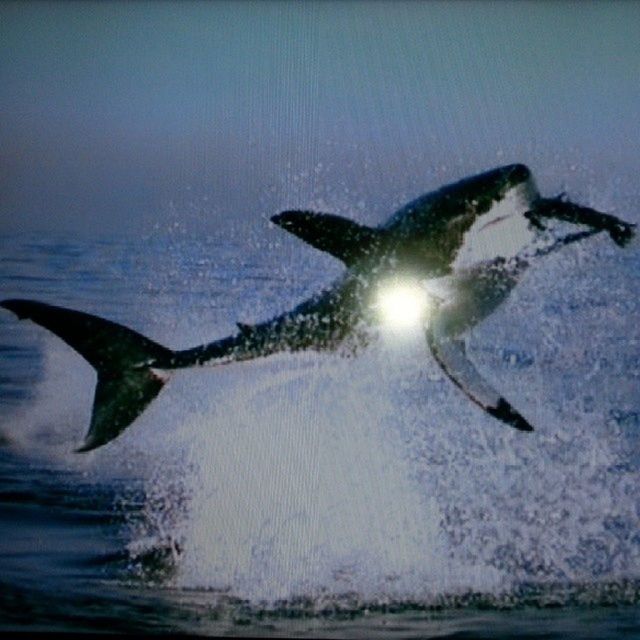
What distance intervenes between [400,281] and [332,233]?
0.93 ft

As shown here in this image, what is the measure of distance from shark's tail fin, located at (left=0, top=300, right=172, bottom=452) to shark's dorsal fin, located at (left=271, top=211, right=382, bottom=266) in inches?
21.0

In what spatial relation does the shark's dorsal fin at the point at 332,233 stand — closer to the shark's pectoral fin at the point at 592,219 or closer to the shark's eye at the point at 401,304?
the shark's eye at the point at 401,304

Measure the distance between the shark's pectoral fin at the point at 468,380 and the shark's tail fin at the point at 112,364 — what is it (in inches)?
31.9

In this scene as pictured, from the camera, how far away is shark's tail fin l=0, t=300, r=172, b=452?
3529 mm

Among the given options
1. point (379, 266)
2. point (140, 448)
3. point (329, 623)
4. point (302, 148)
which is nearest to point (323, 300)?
point (379, 266)

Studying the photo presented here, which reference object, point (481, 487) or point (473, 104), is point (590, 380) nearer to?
point (481, 487)

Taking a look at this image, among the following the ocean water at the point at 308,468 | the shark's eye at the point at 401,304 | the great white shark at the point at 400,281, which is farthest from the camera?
the shark's eye at the point at 401,304

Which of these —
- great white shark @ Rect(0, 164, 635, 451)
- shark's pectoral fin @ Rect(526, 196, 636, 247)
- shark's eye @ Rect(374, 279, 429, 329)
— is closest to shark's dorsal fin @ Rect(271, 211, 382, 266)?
great white shark @ Rect(0, 164, 635, 451)

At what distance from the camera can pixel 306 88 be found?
3635 mm

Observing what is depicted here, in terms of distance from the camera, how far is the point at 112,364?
11.8 feet

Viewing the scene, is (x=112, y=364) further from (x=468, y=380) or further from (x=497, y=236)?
→ (x=497, y=236)

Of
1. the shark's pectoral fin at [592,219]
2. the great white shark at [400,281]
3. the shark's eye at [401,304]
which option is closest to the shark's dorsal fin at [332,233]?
the great white shark at [400,281]

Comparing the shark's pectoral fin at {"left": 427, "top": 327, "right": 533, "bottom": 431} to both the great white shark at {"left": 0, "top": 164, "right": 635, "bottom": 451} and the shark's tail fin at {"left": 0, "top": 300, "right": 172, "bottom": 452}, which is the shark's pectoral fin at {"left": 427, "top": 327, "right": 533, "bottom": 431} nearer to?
the great white shark at {"left": 0, "top": 164, "right": 635, "bottom": 451}

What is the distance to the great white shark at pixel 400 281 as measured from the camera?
11.6 feet
